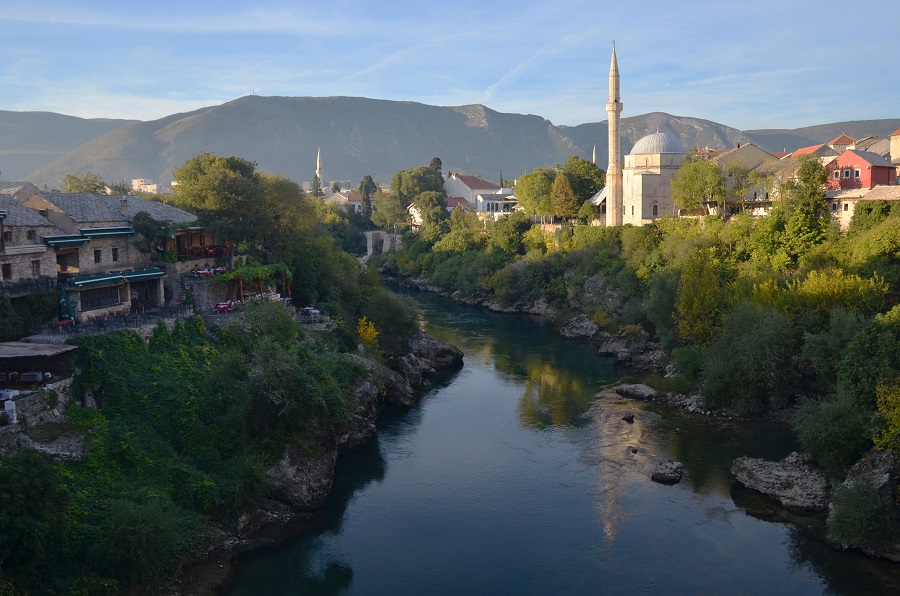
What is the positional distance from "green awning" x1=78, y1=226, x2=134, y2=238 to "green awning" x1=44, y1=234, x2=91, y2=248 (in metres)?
0.72

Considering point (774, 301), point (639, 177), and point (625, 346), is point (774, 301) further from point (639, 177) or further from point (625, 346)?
point (639, 177)

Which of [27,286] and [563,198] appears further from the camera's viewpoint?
[563,198]

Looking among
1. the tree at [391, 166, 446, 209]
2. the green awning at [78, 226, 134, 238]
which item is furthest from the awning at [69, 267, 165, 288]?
the tree at [391, 166, 446, 209]

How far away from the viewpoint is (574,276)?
6425cm

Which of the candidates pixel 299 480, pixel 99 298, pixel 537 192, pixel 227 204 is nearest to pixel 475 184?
pixel 537 192

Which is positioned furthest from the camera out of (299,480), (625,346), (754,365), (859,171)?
(859,171)

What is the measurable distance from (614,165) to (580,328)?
21.1 meters

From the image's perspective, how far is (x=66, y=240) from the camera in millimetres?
31375

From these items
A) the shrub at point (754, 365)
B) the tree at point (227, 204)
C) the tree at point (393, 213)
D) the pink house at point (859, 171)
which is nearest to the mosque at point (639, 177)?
the pink house at point (859, 171)

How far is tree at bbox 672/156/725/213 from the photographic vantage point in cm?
5422

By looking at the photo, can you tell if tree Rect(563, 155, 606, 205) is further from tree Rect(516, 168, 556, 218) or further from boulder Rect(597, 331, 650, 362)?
boulder Rect(597, 331, 650, 362)

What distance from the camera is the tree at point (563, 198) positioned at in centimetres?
7425

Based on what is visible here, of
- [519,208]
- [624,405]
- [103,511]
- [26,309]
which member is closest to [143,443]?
[103,511]

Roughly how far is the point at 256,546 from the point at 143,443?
17.1 ft
